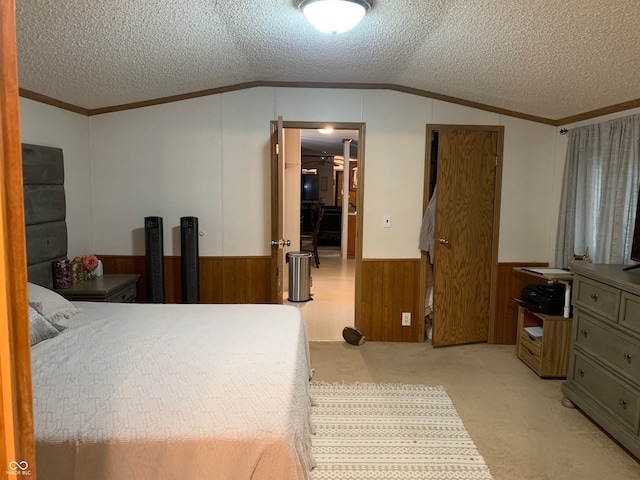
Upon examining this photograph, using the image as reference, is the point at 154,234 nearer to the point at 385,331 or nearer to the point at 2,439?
the point at 385,331

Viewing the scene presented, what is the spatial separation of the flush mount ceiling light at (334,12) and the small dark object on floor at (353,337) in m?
2.66

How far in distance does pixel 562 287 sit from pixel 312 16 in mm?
2788

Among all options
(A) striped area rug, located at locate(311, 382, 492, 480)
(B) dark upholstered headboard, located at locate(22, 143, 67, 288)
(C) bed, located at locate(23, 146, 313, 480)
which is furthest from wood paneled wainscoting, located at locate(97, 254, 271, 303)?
(C) bed, located at locate(23, 146, 313, 480)

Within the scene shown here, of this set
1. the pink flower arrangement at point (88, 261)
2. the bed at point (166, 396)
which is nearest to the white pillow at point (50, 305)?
the bed at point (166, 396)

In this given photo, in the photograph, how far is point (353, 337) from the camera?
412cm

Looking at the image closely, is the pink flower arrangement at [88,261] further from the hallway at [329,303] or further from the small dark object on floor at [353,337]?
the small dark object on floor at [353,337]

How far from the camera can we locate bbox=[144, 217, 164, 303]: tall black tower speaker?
3799 millimetres

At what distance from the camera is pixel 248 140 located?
159 inches

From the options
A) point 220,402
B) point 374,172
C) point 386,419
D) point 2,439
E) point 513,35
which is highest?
point 513,35

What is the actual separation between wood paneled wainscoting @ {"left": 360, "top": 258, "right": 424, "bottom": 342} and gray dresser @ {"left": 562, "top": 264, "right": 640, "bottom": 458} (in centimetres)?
145

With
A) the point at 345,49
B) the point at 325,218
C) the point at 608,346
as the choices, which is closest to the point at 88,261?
the point at 345,49

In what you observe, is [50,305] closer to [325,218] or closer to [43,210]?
[43,210]

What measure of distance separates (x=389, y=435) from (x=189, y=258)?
2.21 metres

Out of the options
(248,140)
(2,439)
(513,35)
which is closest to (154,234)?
(248,140)
